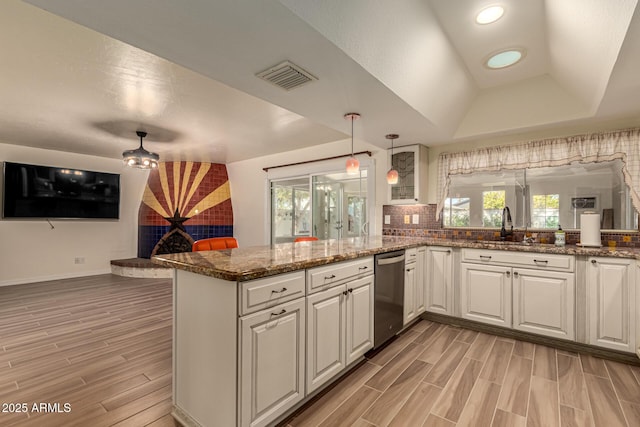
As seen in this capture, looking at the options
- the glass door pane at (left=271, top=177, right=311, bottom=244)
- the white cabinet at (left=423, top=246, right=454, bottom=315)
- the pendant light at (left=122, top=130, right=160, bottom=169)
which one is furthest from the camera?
the glass door pane at (left=271, top=177, right=311, bottom=244)

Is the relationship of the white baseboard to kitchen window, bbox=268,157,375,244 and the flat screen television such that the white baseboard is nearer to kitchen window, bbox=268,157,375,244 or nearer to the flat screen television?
the flat screen television

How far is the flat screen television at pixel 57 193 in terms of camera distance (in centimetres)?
478

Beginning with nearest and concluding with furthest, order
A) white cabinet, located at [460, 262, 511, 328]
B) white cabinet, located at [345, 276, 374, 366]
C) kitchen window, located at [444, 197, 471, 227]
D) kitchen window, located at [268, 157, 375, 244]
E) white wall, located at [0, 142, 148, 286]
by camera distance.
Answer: white cabinet, located at [345, 276, 374, 366]
white cabinet, located at [460, 262, 511, 328]
kitchen window, located at [444, 197, 471, 227]
kitchen window, located at [268, 157, 375, 244]
white wall, located at [0, 142, 148, 286]

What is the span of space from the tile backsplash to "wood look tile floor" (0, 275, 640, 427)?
1122 millimetres

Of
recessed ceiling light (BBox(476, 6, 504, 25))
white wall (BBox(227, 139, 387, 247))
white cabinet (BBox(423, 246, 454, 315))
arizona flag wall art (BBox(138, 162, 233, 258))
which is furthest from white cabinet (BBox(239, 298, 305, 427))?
arizona flag wall art (BBox(138, 162, 233, 258))

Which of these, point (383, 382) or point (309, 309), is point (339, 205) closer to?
point (383, 382)

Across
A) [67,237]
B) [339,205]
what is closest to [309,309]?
[339,205]

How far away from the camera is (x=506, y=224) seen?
3.30 metres

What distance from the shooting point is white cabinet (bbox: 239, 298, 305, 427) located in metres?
1.37

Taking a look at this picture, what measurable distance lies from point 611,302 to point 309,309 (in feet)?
8.41

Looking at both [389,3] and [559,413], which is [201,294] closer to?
[389,3]

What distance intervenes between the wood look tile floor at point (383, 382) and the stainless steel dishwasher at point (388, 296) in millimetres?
179

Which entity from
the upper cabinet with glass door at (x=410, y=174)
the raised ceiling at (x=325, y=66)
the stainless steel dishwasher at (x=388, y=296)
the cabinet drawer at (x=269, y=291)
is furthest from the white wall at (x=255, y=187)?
the cabinet drawer at (x=269, y=291)

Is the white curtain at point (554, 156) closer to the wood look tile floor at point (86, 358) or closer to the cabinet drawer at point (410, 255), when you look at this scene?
the cabinet drawer at point (410, 255)
